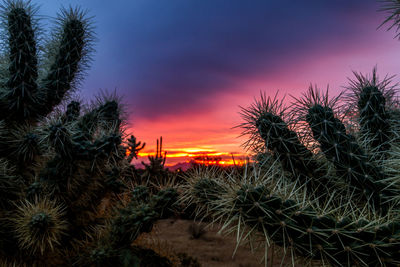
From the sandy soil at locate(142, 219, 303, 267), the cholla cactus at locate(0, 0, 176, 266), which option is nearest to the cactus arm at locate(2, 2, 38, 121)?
the cholla cactus at locate(0, 0, 176, 266)

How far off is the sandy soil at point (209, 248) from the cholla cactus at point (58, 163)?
63 centimetres

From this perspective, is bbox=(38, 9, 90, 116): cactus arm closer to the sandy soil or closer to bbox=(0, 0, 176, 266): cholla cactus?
bbox=(0, 0, 176, 266): cholla cactus

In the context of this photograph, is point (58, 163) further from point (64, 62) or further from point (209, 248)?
point (209, 248)

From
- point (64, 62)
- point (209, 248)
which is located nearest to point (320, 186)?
point (209, 248)

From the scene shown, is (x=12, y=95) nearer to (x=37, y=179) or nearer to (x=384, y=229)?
(x=37, y=179)

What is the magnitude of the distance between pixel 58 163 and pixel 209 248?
3085 mm

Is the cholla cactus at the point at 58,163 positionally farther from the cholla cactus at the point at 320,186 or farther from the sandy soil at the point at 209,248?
the cholla cactus at the point at 320,186

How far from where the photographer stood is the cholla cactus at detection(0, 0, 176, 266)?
2988 millimetres

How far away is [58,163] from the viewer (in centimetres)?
325

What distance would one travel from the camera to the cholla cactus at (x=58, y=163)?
9.80ft

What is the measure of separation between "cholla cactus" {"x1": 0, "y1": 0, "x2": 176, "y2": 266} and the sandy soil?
626mm

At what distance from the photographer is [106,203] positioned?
481cm

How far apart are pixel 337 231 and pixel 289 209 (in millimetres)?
334

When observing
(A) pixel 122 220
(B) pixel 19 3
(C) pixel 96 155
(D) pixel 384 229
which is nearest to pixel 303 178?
(D) pixel 384 229
